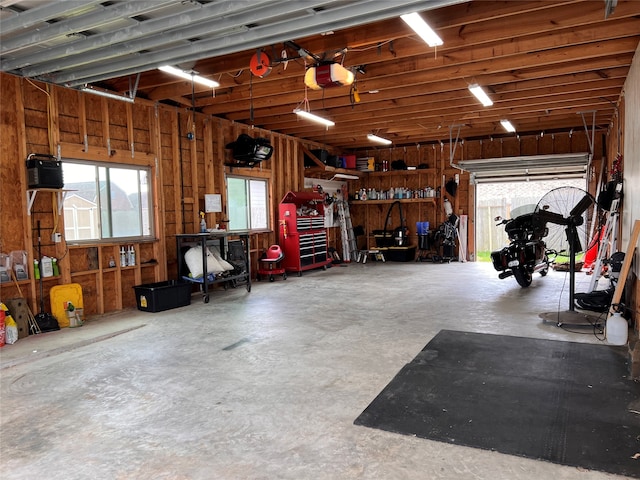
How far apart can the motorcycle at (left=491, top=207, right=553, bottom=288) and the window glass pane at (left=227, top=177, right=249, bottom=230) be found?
4.74 meters

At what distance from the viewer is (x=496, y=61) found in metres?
5.55

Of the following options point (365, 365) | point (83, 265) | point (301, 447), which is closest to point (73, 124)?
point (83, 265)

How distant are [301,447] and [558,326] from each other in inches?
140

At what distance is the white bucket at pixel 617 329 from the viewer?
391cm

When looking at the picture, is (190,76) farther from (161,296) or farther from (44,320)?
(44,320)

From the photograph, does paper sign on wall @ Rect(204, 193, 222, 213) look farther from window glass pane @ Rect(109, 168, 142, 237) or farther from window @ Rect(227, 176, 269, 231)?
window glass pane @ Rect(109, 168, 142, 237)

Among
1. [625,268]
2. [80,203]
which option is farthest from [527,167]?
[80,203]

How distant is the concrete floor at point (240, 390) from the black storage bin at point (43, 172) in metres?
1.74

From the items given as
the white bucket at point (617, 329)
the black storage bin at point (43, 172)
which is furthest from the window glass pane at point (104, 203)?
the white bucket at point (617, 329)

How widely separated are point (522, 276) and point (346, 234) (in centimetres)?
550

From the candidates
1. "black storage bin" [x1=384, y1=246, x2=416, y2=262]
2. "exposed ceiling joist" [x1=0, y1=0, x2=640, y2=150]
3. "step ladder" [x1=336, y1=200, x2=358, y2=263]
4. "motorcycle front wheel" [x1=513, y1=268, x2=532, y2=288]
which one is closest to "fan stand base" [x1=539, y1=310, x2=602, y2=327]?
"motorcycle front wheel" [x1=513, y1=268, x2=532, y2=288]

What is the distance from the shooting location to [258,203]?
922 cm

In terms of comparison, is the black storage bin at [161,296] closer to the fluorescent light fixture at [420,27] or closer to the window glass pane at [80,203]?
the window glass pane at [80,203]

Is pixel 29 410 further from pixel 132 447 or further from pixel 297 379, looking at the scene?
pixel 297 379
